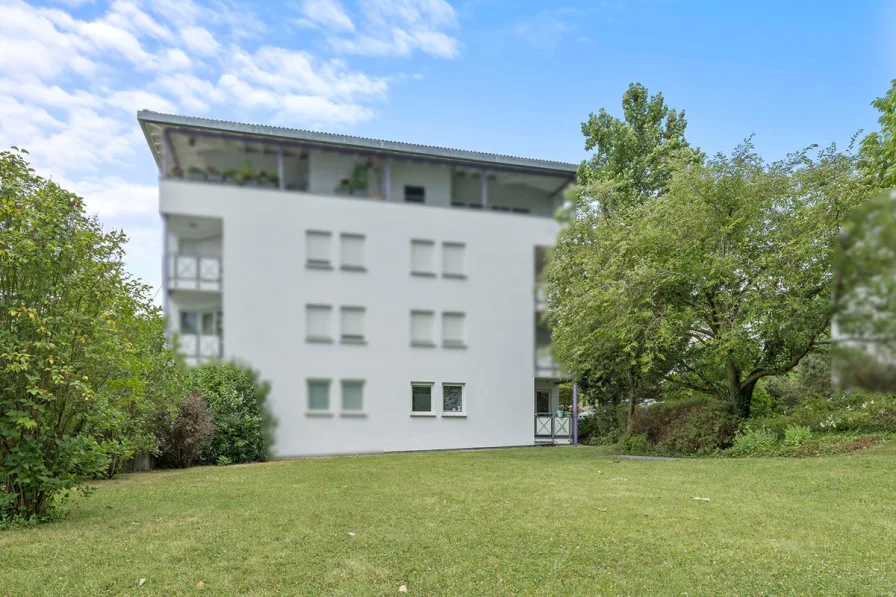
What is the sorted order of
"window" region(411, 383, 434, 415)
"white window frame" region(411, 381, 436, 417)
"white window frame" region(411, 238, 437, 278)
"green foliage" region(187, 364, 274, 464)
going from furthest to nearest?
"green foliage" region(187, 364, 274, 464), "window" region(411, 383, 434, 415), "white window frame" region(411, 381, 436, 417), "white window frame" region(411, 238, 437, 278)

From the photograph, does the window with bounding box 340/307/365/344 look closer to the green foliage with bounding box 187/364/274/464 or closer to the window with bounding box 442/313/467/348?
the window with bounding box 442/313/467/348

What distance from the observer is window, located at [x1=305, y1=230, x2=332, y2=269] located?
10305mm

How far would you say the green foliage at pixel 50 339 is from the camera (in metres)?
7.61

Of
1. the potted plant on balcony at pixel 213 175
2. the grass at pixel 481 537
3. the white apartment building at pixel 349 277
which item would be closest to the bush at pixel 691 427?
the white apartment building at pixel 349 277

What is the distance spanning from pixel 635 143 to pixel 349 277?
18642 mm

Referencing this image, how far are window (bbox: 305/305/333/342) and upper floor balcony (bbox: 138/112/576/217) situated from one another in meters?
2.54

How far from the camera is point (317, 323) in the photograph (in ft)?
33.9

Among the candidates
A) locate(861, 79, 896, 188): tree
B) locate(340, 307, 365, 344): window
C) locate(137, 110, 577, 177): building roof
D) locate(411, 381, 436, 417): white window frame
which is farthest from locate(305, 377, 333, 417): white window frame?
locate(861, 79, 896, 188): tree

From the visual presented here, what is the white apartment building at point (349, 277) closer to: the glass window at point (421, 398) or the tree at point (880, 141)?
the glass window at point (421, 398)

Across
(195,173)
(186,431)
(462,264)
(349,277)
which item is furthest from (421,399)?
(195,173)

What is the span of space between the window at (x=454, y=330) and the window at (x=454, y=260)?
2.97 ft

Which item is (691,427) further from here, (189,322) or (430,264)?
(189,322)

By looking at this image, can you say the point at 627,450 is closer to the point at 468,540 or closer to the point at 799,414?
the point at 799,414

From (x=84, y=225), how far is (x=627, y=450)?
14.9 m
